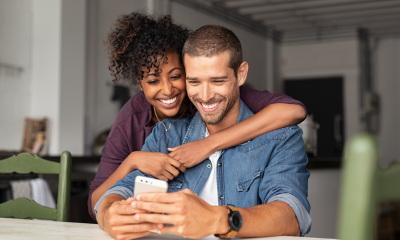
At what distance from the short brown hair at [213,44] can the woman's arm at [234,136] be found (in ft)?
0.64

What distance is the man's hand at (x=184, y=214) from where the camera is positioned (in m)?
0.95

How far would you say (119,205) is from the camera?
1109mm

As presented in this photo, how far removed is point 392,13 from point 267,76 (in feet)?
8.37

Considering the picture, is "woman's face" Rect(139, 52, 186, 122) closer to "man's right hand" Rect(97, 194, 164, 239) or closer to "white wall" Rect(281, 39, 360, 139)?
"man's right hand" Rect(97, 194, 164, 239)

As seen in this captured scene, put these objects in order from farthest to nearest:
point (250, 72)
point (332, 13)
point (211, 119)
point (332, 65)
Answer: point (332, 65)
point (250, 72)
point (332, 13)
point (211, 119)

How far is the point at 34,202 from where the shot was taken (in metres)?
1.68

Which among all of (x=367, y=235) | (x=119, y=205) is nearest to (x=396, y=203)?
(x=367, y=235)

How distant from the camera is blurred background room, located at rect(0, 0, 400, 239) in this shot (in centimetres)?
370

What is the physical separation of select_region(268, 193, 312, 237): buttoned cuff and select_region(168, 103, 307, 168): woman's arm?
29 cm

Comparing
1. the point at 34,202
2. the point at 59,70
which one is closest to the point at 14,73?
the point at 59,70

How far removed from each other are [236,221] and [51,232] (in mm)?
510

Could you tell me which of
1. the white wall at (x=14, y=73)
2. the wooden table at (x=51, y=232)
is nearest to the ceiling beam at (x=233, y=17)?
the white wall at (x=14, y=73)

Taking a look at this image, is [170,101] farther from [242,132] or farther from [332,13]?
[332,13]

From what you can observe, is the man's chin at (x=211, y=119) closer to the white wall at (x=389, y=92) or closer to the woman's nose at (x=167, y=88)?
the woman's nose at (x=167, y=88)
